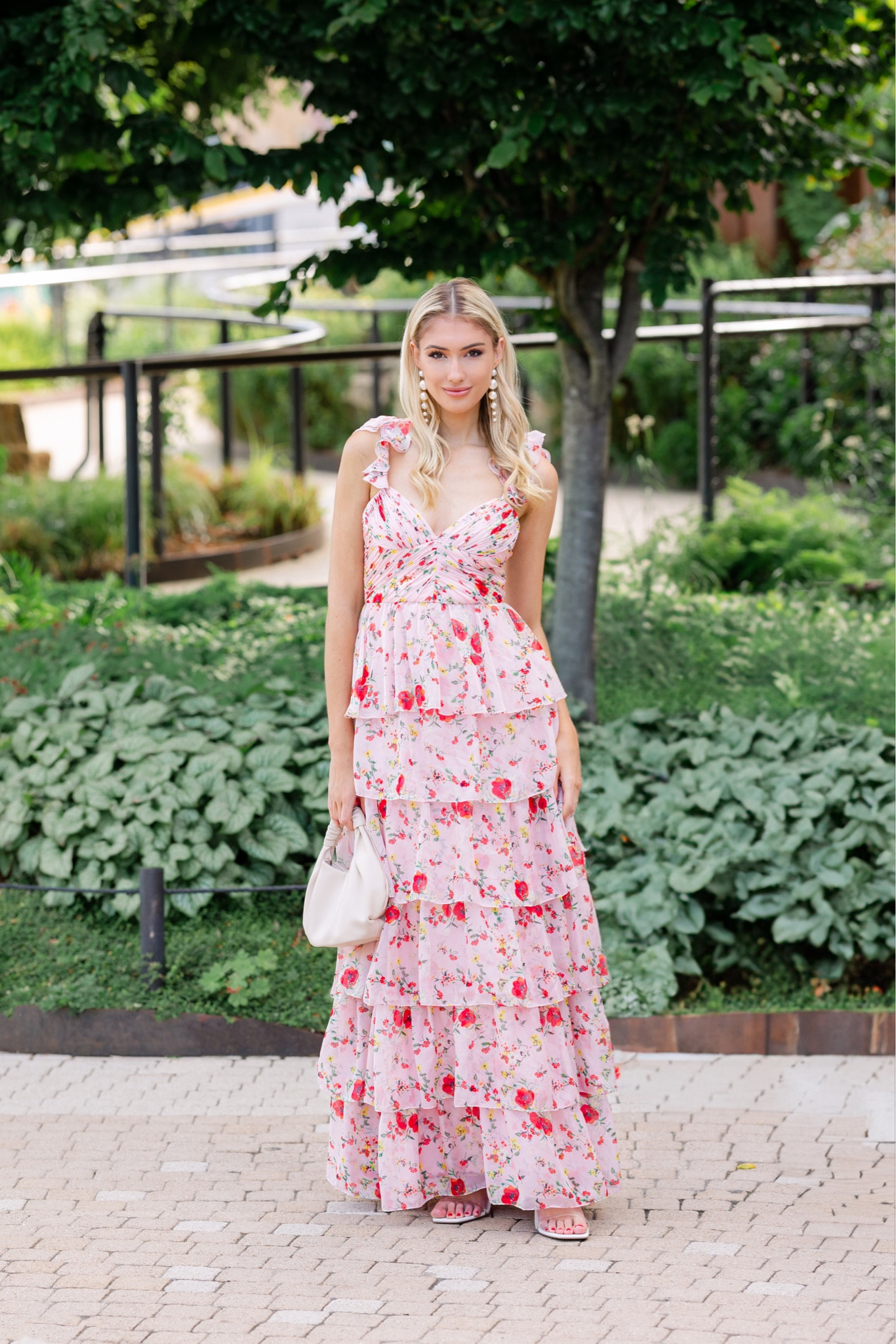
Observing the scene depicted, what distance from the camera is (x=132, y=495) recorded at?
23.0 ft

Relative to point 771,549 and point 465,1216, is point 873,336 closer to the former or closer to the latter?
point 771,549

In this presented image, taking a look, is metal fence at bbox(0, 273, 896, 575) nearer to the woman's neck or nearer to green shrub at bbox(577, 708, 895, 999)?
green shrub at bbox(577, 708, 895, 999)

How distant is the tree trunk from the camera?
5.56 meters

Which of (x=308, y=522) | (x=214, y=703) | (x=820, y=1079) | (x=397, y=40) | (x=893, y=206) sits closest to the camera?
(x=820, y=1079)

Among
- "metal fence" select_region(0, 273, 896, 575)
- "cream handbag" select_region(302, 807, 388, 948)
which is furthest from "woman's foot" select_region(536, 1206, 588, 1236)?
"metal fence" select_region(0, 273, 896, 575)

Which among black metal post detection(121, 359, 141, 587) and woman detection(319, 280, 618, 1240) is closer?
woman detection(319, 280, 618, 1240)

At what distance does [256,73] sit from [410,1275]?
4.23 m

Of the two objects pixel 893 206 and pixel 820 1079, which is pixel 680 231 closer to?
pixel 820 1079

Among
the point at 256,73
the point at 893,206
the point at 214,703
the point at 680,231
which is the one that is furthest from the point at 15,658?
the point at 893,206

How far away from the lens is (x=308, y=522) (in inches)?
389

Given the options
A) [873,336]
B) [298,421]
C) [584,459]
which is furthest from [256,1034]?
[873,336]

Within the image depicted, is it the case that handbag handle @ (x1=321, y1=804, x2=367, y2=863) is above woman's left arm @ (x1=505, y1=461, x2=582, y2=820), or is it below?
below

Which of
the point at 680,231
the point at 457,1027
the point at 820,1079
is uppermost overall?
the point at 680,231

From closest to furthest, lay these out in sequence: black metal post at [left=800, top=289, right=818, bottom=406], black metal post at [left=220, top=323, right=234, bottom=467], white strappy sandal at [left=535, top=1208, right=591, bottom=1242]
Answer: white strappy sandal at [left=535, top=1208, right=591, bottom=1242]
black metal post at [left=220, top=323, right=234, bottom=467]
black metal post at [left=800, top=289, right=818, bottom=406]
